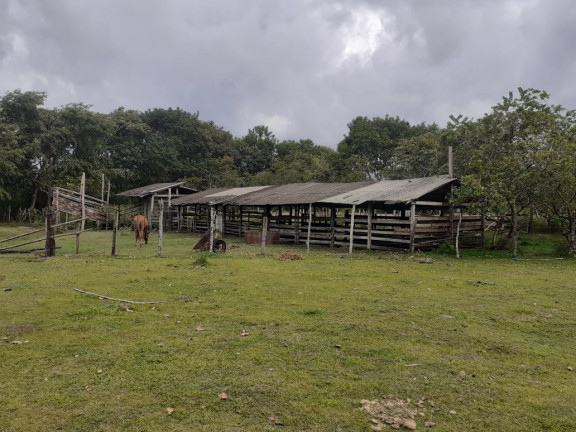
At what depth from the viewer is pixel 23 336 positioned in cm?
605

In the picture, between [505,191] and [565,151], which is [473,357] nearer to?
[505,191]

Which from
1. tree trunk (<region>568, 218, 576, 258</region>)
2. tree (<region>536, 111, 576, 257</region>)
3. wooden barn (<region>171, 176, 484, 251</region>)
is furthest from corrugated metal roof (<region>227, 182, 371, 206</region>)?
tree trunk (<region>568, 218, 576, 258</region>)

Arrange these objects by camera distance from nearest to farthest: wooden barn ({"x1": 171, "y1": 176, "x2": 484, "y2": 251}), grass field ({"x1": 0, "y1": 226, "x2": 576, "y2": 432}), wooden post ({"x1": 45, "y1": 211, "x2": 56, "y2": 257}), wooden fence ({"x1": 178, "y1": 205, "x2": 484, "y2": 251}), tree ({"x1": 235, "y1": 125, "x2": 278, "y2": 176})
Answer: grass field ({"x1": 0, "y1": 226, "x2": 576, "y2": 432}), wooden post ({"x1": 45, "y1": 211, "x2": 56, "y2": 257}), wooden barn ({"x1": 171, "y1": 176, "x2": 484, "y2": 251}), wooden fence ({"x1": 178, "y1": 205, "x2": 484, "y2": 251}), tree ({"x1": 235, "y1": 125, "x2": 278, "y2": 176})

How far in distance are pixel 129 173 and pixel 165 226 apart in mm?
16364

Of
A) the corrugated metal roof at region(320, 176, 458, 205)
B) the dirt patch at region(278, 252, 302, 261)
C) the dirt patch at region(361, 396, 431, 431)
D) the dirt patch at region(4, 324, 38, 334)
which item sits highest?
the corrugated metal roof at region(320, 176, 458, 205)

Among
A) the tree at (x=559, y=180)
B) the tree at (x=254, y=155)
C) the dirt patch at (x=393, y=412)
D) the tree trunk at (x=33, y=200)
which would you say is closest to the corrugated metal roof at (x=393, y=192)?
the tree at (x=559, y=180)

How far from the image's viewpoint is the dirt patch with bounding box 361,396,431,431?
147 inches

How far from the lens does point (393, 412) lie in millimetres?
3957

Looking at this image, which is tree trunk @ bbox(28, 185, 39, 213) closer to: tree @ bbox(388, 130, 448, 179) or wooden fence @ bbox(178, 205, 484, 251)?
wooden fence @ bbox(178, 205, 484, 251)

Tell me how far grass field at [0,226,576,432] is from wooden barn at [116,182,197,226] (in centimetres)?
2394

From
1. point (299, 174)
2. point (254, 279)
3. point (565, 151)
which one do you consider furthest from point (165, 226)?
point (565, 151)

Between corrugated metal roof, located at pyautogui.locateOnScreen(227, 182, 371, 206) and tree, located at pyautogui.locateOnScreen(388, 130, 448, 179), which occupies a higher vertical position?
tree, located at pyautogui.locateOnScreen(388, 130, 448, 179)

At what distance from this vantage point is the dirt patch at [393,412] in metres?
3.74

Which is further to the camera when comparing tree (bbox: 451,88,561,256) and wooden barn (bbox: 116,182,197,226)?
wooden barn (bbox: 116,182,197,226)
